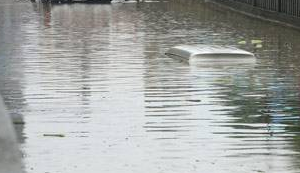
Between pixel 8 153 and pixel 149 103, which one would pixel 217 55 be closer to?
pixel 149 103

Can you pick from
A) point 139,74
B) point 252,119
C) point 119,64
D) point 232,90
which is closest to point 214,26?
point 119,64

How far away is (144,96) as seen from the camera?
48.5ft

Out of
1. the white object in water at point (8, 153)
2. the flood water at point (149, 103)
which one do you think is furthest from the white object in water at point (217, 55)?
the white object in water at point (8, 153)

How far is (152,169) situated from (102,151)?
1.12 m

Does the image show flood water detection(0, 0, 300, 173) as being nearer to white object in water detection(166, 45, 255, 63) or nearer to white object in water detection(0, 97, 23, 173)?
white object in water detection(166, 45, 255, 63)

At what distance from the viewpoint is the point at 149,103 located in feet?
45.7

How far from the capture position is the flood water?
9.55 m

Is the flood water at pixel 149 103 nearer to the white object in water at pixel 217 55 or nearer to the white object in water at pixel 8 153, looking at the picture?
the white object in water at pixel 217 55

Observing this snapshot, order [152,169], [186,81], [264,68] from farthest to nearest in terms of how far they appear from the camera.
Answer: [264,68]
[186,81]
[152,169]

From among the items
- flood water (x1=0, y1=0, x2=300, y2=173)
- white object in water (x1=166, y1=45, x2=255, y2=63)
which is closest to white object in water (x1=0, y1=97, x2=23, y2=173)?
flood water (x1=0, y1=0, x2=300, y2=173)

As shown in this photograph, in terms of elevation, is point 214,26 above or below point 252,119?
below

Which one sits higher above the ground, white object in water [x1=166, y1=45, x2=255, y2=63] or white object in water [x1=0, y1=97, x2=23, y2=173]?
white object in water [x1=0, y1=97, x2=23, y2=173]

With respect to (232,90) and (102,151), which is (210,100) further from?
(102,151)

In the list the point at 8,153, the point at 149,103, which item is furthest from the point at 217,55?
the point at 8,153
